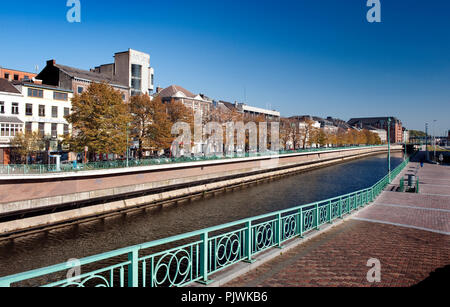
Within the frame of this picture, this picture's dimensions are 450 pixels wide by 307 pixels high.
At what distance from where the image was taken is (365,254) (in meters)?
7.80

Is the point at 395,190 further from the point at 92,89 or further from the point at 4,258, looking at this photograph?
the point at 92,89

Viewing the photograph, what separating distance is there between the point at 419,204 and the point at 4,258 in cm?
2068

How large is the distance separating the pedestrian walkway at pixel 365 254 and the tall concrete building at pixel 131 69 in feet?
145

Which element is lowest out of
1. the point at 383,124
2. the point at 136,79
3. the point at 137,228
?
the point at 137,228

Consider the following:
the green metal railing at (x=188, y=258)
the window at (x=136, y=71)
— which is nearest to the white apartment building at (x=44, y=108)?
the window at (x=136, y=71)

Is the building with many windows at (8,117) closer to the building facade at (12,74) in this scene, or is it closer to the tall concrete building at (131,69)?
the tall concrete building at (131,69)

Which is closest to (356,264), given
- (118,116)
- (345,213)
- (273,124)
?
(345,213)

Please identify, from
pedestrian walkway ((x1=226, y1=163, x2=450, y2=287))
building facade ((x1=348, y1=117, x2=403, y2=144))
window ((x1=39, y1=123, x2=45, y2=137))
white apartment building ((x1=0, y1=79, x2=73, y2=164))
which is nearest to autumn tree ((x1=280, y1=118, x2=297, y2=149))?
white apartment building ((x1=0, y1=79, x2=73, y2=164))

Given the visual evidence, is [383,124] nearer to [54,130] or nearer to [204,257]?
[54,130]

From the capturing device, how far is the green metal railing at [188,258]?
412cm

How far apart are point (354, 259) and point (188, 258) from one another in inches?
172

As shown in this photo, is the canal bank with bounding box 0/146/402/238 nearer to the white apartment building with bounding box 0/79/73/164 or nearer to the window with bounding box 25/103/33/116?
the white apartment building with bounding box 0/79/73/164

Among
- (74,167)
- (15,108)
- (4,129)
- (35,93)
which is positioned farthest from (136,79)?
(74,167)

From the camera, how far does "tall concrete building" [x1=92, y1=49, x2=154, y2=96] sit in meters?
49.4
